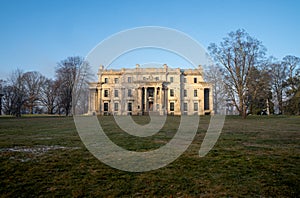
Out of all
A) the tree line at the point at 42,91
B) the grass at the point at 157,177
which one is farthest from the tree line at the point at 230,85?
the grass at the point at 157,177

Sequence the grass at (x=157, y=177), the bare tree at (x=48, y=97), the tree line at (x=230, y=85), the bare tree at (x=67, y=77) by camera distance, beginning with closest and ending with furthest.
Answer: the grass at (x=157, y=177), the tree line at (x=230, y=85), the bare tree at (x=67, y=77), the bare tree at (x=48, y=97)

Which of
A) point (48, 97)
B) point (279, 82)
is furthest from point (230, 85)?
point (48, 97)

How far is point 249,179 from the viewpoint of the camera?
456 cm

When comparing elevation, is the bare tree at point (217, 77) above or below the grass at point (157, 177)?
above

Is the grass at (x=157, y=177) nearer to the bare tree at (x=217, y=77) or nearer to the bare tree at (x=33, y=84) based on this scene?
the bare tree at (x=217, y=77)

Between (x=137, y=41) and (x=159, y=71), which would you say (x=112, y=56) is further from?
(x=159, y=71)

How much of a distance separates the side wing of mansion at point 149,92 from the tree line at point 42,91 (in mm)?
7915

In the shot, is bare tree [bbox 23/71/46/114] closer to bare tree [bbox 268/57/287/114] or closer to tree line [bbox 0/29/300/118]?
tree line [bbox 0/29/300/118]

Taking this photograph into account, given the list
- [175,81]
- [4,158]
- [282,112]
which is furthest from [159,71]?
[4,158]

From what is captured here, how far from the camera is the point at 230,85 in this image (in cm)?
2811

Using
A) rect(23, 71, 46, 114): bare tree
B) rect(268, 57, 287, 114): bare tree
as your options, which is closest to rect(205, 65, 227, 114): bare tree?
rect(268, 57, 287, 114): bare tree

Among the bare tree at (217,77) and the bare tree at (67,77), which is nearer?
the bare tree at (217,77)

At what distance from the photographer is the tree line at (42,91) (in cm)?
3994

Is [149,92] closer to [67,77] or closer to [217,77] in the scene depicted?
[67,77]
